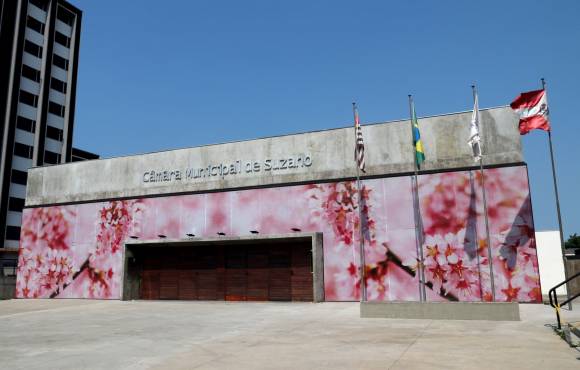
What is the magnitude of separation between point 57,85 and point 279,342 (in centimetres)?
7476

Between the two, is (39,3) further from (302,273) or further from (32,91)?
(302,273)

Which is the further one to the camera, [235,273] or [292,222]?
[235,273]

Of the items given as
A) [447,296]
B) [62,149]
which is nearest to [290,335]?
[447,296]

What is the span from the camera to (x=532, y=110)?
19.9m

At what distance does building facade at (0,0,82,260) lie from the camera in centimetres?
6531

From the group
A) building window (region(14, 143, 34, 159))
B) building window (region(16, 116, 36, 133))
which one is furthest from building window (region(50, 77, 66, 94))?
building window (region(14, 143, 34, 159))

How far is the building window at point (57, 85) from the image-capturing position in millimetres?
74306

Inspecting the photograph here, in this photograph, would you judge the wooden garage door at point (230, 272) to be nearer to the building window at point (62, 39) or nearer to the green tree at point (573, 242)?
the building window at point (62, 39)

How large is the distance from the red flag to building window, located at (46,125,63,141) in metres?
69.8

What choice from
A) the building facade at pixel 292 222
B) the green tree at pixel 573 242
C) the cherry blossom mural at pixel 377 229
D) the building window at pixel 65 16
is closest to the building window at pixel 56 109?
the building window at pixel 65 16

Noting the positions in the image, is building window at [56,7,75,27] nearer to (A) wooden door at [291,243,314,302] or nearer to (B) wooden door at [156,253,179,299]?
(B) wooden door at [156,253,179,299]

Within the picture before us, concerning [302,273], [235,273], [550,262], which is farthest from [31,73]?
[550,262]

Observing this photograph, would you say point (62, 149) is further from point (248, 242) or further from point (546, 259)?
point (546, 259)

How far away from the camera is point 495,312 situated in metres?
16.5
